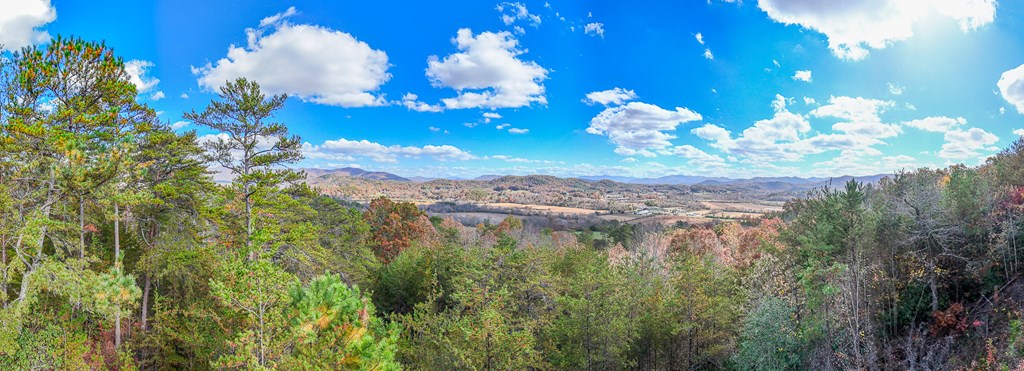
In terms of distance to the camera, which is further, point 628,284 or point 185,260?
point 628,284

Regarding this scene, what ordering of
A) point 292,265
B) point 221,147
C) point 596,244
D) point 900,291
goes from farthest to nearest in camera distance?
→ point 596,244 < point 292,265 < point 900,291 < point 221,147

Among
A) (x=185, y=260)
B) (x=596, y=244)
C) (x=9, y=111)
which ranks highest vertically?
(x=9, y=111)

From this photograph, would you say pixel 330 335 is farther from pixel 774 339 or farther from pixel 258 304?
pixel 774 339

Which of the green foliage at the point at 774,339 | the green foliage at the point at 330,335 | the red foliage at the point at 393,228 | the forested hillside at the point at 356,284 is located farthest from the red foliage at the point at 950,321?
the red foliage at the point at 393,228

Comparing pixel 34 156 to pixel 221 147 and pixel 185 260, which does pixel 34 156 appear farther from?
pixel 185 260

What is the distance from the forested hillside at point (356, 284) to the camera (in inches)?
414

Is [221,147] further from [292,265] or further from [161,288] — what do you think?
[161,288]

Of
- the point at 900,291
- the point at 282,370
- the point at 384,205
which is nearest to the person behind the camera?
the point at 282,370

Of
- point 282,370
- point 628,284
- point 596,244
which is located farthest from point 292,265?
point 596,244

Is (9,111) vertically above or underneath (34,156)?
above

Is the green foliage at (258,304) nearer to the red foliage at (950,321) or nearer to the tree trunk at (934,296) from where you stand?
the red foliage at (950,321)

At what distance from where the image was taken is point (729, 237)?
137ft

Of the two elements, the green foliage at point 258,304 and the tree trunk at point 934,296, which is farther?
the tree trunk at point 934,296

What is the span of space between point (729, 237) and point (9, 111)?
45102 mm
